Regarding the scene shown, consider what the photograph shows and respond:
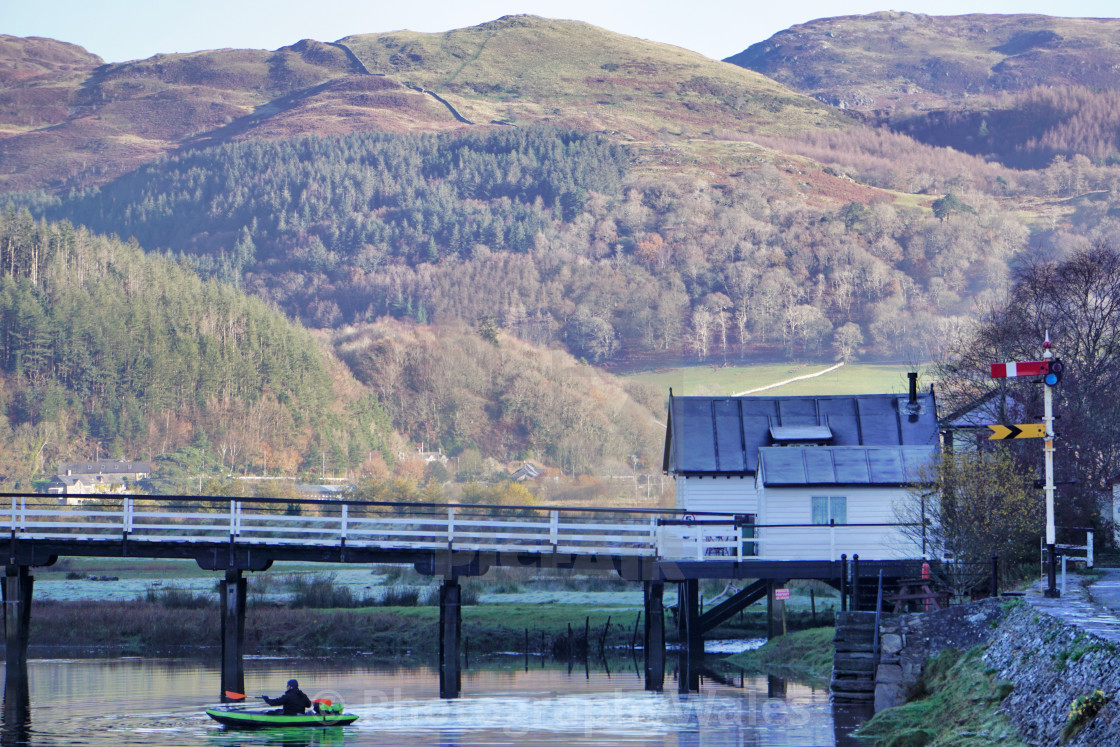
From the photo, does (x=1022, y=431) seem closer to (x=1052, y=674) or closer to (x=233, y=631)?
(x=1052, y=674)

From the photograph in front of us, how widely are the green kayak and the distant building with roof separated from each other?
527 ft

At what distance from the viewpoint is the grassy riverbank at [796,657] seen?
143ft

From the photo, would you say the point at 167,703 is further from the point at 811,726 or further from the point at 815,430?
the point at 815,430

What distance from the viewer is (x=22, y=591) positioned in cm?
4209

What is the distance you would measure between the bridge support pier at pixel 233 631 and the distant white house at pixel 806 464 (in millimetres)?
15197

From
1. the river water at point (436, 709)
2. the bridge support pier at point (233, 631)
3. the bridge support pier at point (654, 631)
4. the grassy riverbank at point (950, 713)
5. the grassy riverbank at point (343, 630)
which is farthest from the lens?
the grassy riverbank at point (343, 630)

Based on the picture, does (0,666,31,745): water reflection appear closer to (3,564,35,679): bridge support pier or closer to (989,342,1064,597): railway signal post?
(3,564,35,679): bridge support pier

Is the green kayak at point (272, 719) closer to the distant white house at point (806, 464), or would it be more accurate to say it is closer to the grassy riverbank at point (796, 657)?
the distant white house at point (806, 464)

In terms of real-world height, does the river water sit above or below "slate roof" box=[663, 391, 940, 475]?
below

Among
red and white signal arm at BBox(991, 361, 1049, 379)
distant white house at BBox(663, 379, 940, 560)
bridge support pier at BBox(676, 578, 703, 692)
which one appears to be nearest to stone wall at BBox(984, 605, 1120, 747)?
red and white signal arm at BBox(991, 361, 1049, 379)

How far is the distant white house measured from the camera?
1682 inches

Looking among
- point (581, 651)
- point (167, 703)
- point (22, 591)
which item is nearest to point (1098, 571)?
point (581, 651)

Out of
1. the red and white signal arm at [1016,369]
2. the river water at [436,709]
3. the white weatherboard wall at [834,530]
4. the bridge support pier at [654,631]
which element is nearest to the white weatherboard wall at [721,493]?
the white weatherboard wall at [834,530]

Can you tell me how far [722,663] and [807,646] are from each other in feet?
10.1
